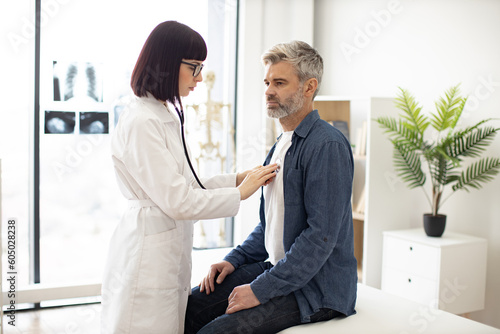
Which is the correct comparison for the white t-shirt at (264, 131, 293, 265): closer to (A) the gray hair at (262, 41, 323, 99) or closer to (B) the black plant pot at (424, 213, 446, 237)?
(A) the gray hair at (262, 41, 323, 99)

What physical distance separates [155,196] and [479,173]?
2065 millimetres

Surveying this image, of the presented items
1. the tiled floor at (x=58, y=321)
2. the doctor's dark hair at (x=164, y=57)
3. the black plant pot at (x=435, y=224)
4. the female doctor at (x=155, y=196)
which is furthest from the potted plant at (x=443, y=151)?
the tiled floor at (x=58, y=321)

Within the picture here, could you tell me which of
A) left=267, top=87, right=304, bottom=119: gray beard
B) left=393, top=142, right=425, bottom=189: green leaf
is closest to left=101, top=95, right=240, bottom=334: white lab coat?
left=267, top=87, right=304, bottom=119: gray beard

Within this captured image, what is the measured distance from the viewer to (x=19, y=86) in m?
3.43

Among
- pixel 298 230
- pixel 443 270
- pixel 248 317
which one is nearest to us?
pixel 248 317

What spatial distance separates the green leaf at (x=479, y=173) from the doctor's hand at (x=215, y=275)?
1.63 meters

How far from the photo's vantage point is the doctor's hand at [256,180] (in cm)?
173

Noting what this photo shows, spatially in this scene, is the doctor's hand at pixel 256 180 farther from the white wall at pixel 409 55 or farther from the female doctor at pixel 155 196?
the white wall at pixel 409 55

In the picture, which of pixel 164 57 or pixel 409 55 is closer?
pixel 164 57

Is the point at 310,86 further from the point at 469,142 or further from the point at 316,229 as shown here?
the point at 469,142

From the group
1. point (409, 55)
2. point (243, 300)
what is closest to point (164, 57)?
point (243, 300)

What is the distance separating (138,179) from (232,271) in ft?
1.91

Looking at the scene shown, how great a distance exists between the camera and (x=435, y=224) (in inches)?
119

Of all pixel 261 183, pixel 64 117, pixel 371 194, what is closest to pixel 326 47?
pixel 371 194
